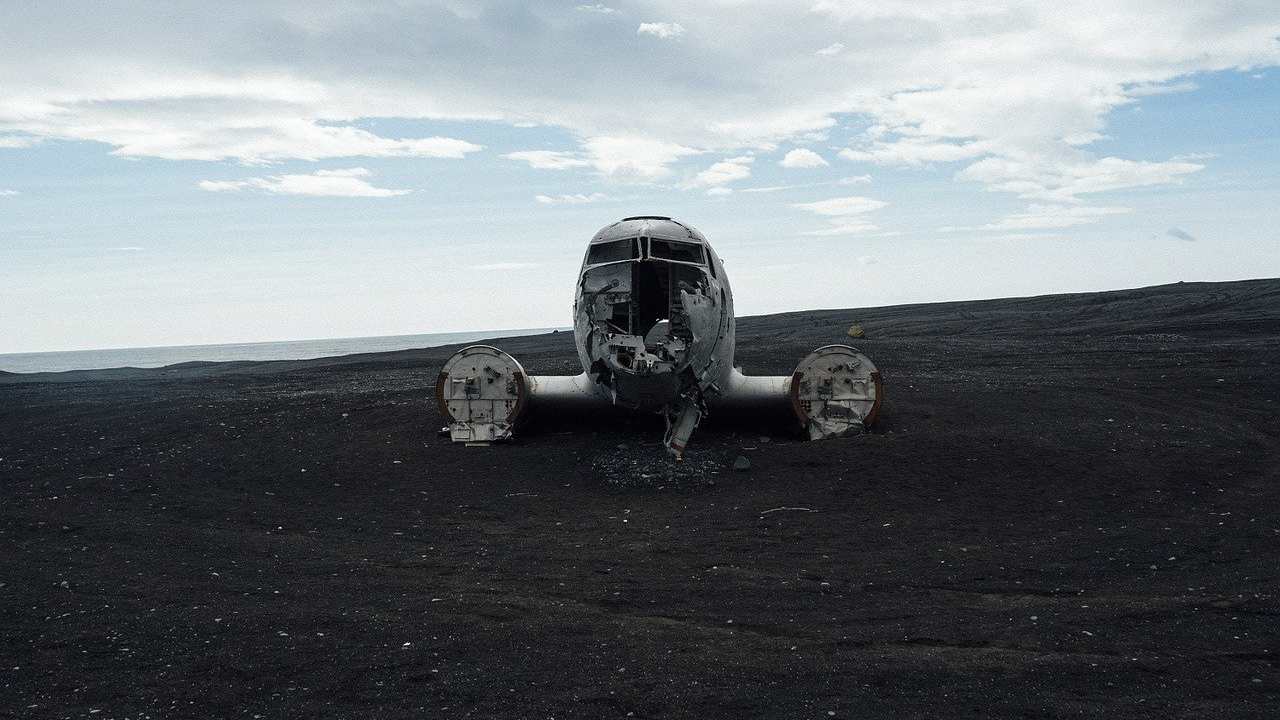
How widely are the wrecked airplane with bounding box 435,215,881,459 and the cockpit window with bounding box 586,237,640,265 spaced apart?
0.06 feet

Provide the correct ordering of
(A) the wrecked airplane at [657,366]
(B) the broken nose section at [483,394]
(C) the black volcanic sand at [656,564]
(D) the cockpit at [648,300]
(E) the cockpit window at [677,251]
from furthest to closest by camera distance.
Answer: (B) the broken nose section at [483,394], (E) the cockpit window at [677,251], (A) the wrecked airplane at [657,366], (D) the cockpit at [648,300], (C) the black volcanic sand at [656,564]

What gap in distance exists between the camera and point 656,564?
9.62 metres

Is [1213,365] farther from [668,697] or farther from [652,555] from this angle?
[668,697]

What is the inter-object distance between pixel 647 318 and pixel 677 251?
53.4 inches

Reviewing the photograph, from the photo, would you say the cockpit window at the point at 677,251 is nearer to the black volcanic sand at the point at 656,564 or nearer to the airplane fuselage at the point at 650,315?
the airplane fuselage at the point at 650,315

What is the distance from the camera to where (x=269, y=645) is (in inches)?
274

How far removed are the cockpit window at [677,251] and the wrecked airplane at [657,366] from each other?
0.02 meters

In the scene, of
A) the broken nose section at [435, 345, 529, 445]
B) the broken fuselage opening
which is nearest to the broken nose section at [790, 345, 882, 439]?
the broken fuselage opening

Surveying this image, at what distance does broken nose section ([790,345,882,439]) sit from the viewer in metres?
15.8

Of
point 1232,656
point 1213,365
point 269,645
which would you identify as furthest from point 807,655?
point 1213,365

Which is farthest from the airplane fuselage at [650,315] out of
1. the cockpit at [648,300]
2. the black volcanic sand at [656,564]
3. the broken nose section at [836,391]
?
the broken nose section at [836,391]

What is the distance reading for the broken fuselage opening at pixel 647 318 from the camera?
13367 millimetres

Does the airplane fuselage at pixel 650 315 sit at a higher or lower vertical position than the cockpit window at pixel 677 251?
lower

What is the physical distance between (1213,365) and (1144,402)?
713 centimetres
